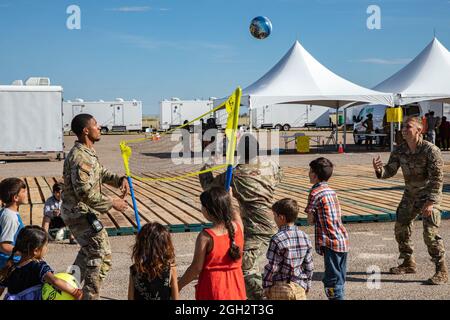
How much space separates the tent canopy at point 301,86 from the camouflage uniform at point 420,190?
55.8 ft

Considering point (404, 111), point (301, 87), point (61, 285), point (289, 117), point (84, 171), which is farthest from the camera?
point (289, 117)

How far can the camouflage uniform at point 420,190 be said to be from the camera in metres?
6.48

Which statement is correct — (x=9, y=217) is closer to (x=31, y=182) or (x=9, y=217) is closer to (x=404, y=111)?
(x=31, y=182)

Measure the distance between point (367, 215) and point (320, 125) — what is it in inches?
1843

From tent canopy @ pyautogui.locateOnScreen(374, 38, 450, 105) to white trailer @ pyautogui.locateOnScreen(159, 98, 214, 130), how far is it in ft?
97.3

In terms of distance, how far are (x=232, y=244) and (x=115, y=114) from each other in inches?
2039

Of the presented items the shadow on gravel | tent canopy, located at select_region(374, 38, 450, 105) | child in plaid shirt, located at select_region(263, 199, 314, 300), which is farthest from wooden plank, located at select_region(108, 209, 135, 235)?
tent canopy, located at select_region(374, 38, 450, 105)

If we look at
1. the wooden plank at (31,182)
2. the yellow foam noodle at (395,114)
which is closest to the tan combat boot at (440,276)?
the wooden plank at (31,182)

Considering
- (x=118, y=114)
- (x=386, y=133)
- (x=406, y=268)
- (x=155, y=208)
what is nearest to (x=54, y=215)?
(x=155, y=208)

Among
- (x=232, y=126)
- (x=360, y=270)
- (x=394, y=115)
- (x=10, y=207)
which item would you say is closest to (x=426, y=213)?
(x=360, y=270)

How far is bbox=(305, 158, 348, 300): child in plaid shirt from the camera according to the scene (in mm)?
5199

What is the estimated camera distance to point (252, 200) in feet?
17.4

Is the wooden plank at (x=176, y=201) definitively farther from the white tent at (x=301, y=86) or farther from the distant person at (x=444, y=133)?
the distant person at (x=444, y=133)

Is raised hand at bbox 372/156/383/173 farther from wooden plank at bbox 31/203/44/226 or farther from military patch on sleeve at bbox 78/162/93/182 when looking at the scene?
wooden plank at bbox 31/203/44/226
